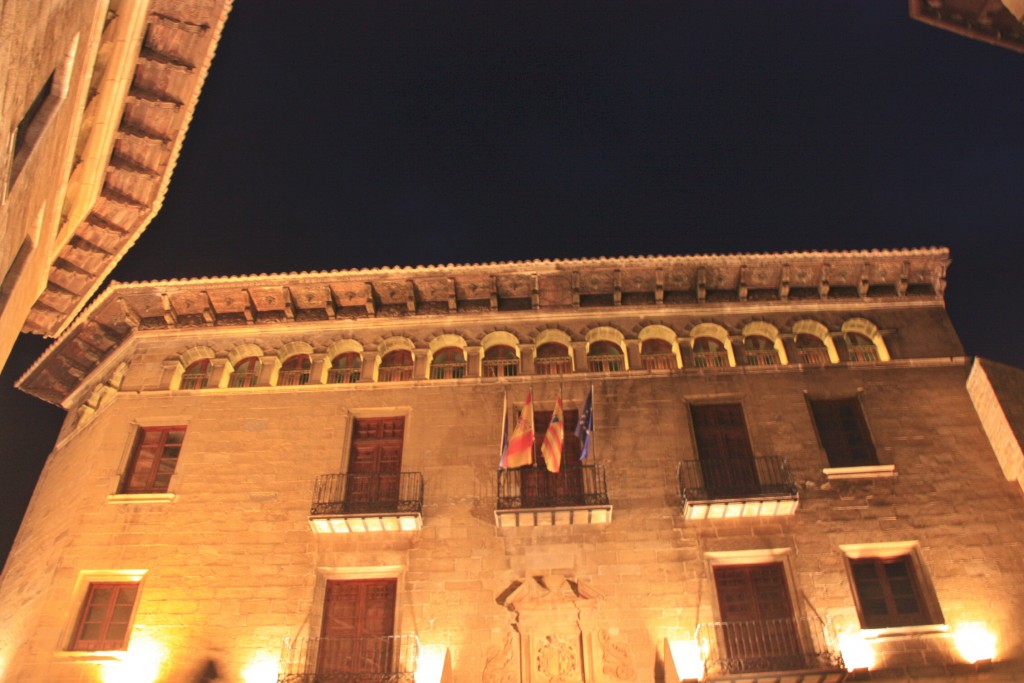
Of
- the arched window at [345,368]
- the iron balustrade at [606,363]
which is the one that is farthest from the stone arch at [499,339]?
the arched window at [345,368]

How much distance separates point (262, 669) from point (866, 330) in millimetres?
13960

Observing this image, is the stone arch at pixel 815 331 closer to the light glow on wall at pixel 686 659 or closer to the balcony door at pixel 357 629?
the light glow on wall at pixel 686 659

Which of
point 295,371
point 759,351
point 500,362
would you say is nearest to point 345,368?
point 295,371

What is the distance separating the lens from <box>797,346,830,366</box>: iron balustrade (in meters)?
17.2

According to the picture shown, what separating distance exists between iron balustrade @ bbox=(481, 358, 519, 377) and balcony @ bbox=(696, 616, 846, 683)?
642 centimetres

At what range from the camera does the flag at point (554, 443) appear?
14688 mm

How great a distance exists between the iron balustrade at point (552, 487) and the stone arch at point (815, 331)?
18.8 ft

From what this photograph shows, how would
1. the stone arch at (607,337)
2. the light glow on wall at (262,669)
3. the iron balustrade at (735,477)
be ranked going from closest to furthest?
the light glow on wall at (262,669) < the iron balustrade at (735,477) < the stone arch at (607,337)

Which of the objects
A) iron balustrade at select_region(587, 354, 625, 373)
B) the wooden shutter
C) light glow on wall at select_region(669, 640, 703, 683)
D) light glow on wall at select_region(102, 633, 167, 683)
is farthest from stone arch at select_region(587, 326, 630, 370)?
light glow on wall at select_region(102, 633, 167, 683)

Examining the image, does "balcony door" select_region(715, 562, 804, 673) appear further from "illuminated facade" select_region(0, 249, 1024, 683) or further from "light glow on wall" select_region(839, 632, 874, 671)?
"light glow on wall" select_region(839, 632, 874, 671)

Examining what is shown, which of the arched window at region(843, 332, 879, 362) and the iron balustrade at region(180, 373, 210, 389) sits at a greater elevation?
the arched window at region(843, 332, 879, 362)

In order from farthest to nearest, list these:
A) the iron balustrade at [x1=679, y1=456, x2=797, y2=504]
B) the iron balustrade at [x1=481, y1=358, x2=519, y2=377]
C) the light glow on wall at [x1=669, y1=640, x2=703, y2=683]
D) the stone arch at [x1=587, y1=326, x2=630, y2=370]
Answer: the stone arch at [x1=587, y1=326, x2=630, y2=370] < the iron balustrade at [x1=481, y1=358, x2=519, y2=377] < the iron balustrade at [x1=679, y1=456, x2=797, y2=504] < the light glow on wall at [x1=669, y1=640, x2=703, y2=683]

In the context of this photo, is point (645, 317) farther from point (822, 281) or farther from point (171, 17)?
point (171, 17)

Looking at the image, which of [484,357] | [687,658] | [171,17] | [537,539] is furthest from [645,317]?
[171,17]
